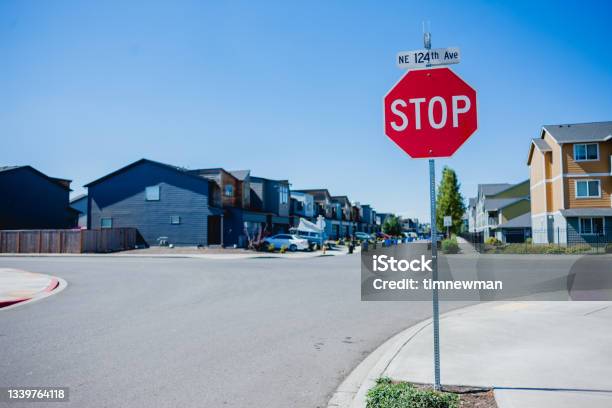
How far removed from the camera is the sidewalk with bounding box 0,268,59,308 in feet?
37.7

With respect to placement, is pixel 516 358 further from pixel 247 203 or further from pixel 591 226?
pixel 247 203

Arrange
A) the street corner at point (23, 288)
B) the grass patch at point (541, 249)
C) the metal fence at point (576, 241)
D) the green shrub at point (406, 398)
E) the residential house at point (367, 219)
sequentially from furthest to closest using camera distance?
the residential house at point (367, 219) → the metal fence at point (576, 241) → the grass patch at point (541, 249) → the street corner at point (23, 288) → the green shrub at point (406, 398)

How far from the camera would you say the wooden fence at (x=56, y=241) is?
36.4m

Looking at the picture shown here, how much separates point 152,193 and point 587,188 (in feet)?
123

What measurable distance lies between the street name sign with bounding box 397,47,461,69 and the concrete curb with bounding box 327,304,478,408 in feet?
11.5

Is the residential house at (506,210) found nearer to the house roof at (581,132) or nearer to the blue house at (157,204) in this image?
A: the house roof at (581,132)

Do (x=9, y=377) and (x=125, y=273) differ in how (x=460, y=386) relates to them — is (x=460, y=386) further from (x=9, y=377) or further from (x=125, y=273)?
(x=125, y=273)

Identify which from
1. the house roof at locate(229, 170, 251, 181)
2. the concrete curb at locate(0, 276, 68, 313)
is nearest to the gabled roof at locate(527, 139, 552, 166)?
the house roof at locate(229, 170, 251, 181)

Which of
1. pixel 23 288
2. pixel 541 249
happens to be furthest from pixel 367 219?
pixel 23 288

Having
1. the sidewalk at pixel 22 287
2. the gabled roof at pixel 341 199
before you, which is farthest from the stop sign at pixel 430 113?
the gabled roof at pixel 341 199

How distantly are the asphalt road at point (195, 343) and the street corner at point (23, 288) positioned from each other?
600 mm

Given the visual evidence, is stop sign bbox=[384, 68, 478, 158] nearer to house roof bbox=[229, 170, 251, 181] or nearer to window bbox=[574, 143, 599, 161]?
window bbox=[574, 143, 599, 161]

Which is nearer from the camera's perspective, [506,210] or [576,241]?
[576,241]

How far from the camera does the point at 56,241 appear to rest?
37.0 meters
